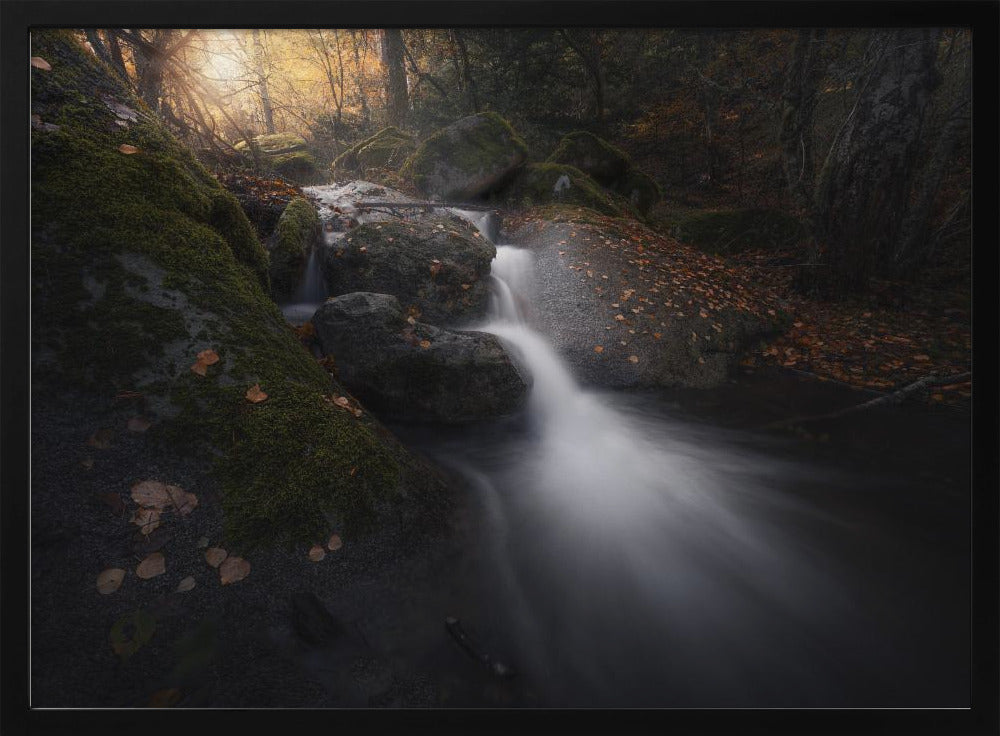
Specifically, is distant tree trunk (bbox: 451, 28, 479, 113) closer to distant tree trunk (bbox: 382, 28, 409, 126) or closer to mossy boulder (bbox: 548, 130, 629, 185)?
distant tree trunk (bbox: 382, 28, 409, 126)

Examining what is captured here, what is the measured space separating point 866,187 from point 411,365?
3.60m

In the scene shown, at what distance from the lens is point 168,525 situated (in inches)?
49.4

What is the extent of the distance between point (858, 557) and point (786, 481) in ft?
1.35

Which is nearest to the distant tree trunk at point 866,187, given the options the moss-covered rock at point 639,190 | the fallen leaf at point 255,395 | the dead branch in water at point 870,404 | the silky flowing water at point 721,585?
the dead branch in water at point 870,404

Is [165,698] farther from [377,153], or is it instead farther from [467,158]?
[467,158]

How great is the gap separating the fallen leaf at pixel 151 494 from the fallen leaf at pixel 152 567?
150 millimetres

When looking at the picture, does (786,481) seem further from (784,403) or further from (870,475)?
(784,403)

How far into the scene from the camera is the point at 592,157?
4055 mm

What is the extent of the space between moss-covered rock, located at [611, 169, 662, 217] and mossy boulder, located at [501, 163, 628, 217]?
Result: 362mm

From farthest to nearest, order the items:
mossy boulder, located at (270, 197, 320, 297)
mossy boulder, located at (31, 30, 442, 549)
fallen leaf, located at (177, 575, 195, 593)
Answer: mossy boulder, located at (270, 197, 320, 297) → mossy boulder, located at (31, 30, 442, 549) → fallen leaf, located at (177, 575, 195, 593)

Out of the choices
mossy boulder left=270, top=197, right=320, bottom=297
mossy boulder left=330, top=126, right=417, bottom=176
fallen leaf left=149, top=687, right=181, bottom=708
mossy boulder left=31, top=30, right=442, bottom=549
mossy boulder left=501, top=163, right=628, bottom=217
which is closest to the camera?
fallen leaf left=149, top=687, right=181, bottom=708

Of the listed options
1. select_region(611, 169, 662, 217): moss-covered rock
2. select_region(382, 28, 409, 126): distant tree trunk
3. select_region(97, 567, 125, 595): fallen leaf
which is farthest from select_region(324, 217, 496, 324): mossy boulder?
select_region(97, 567, 125, 595): fallen leaf

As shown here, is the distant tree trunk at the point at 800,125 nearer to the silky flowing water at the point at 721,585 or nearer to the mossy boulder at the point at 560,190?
the mossy boulder at the point at 560,190

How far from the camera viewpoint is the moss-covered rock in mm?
3789
